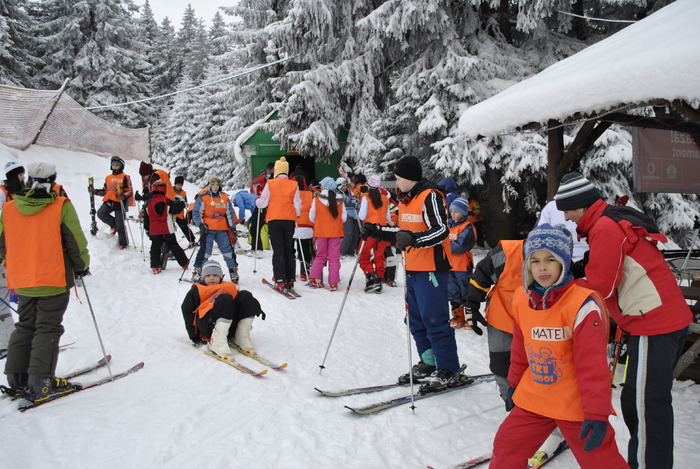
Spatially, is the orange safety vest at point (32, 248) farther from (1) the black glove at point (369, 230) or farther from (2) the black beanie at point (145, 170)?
(2) the black beanie at point (145, 170)

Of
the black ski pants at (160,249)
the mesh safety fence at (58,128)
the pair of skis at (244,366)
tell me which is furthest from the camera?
the mesh safety fence at (58,128)

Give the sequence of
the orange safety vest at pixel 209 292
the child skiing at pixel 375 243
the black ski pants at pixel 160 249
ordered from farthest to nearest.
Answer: the black ski pants at pixel 160 249 < the child skiing at pixel 375 243 < the orange safety vest at pixel 209 292

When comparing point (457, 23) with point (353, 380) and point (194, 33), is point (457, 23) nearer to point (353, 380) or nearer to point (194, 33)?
point (353, 380)

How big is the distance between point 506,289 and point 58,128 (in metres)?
15.4

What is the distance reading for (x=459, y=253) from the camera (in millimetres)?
6176

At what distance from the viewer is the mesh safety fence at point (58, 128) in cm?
1281

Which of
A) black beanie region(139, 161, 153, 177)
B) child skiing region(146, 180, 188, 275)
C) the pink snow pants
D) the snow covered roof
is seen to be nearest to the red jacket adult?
the snow covered roof

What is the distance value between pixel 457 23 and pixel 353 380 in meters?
10.1

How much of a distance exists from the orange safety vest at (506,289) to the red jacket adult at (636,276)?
618 mm

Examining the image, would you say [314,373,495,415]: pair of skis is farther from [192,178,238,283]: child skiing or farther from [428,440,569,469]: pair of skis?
[192,178,238,283]: child skiing

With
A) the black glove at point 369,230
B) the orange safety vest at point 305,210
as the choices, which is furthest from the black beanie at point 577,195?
the orange safety vest at point 305,210

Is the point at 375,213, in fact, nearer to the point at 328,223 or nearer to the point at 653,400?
the point at 328,223

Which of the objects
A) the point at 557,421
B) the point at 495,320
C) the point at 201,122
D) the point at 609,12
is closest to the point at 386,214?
the point at 495,320

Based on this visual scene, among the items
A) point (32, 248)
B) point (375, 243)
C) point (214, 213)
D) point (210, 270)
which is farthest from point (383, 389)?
point (214, 213)
